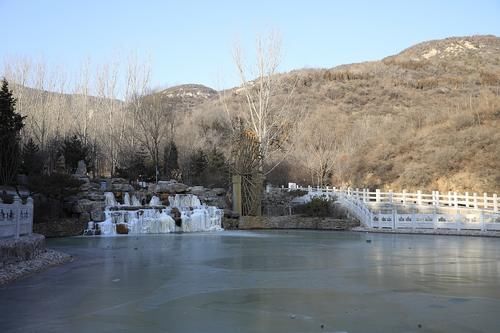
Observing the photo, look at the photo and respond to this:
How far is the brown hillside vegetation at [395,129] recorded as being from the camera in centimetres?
3678

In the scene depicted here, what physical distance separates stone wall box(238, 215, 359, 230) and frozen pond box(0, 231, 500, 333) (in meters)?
12.1

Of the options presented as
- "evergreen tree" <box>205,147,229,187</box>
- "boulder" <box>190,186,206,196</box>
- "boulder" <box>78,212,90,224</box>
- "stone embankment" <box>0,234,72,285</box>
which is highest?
"evergreen tree" <box>205,147,229,187</box>

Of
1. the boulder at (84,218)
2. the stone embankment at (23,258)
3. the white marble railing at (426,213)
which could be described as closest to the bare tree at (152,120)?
the boulder at (84,218)

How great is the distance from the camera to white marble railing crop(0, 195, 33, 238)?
11.8m

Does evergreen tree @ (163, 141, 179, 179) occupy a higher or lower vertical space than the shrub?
higher

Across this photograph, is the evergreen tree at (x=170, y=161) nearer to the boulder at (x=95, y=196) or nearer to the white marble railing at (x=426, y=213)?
the boulder at (x=95, y=196)

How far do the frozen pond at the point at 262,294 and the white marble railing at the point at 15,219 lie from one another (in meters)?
1.57

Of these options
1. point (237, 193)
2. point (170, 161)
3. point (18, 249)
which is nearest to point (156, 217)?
point (237, 193)

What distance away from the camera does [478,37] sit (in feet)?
344

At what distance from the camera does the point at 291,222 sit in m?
28.1

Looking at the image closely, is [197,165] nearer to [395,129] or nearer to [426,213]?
[426,213]

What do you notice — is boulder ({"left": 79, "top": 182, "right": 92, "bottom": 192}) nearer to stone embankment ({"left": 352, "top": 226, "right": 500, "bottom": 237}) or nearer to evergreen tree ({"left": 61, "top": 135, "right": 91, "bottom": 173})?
evergreen tree ({"left": 61, "top": 135, "right": 91, "bottom": 173})

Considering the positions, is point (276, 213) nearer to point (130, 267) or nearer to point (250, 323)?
point (130, 267)

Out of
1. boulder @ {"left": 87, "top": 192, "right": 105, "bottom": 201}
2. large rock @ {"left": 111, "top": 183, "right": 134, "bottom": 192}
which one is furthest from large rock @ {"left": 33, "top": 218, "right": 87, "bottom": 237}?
large rock @ {"left": 111, "top": 183, "right": 134, "bottom": 192}
